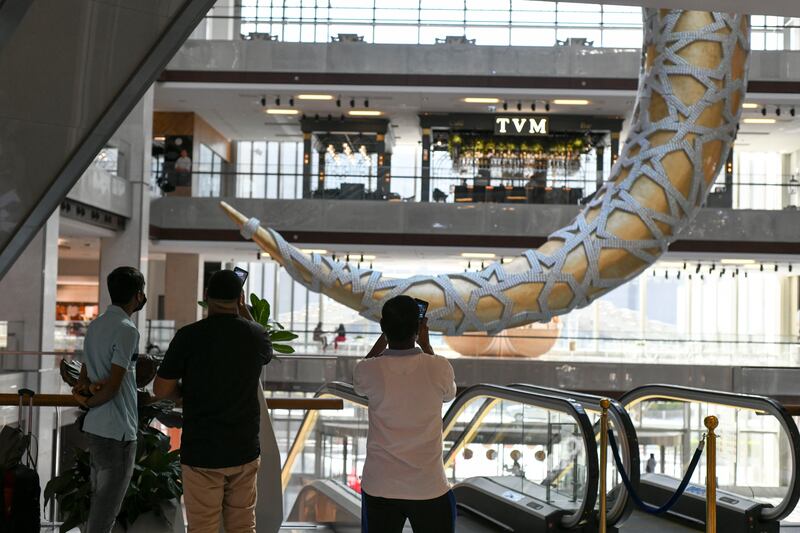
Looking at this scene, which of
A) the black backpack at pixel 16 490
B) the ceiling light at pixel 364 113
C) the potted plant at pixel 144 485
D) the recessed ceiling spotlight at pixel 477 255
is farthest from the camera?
the ceiling light at pixel 364 113

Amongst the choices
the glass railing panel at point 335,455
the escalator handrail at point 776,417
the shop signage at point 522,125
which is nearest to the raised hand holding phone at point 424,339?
the glass railing panel at point 335,455

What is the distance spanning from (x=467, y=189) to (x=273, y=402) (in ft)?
57.3

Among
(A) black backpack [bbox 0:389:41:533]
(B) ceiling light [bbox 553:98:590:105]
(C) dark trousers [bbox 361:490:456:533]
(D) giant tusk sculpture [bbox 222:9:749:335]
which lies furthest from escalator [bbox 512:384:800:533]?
(B) ceiling light [bbox 553:98:590:105]

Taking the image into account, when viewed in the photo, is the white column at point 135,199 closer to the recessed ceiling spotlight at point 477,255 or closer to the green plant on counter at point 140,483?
the recessed ceiling spotlight at point 477,255

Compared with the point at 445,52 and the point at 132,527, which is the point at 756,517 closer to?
the point at 132,527

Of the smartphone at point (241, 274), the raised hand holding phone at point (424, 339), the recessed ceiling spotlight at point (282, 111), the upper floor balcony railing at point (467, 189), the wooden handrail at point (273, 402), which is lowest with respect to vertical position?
the wooden handrail at point (273, 402)

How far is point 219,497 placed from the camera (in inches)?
126

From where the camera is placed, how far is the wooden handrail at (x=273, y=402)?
14.7 feet

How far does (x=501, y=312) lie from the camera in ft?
16.2

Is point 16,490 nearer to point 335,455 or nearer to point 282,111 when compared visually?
point 335,455

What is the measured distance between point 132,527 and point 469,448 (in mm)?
2579

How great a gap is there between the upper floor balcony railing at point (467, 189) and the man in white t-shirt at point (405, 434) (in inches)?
740

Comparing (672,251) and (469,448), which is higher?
(672,251)

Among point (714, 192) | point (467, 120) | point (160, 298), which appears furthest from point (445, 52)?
point (160, 298)
